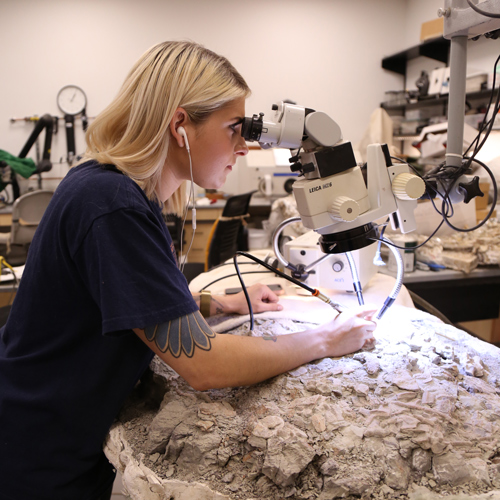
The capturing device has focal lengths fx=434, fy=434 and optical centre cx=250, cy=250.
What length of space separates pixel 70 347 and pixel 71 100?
435 cm

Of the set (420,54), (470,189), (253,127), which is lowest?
(470,189)

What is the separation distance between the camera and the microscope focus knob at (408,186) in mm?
894

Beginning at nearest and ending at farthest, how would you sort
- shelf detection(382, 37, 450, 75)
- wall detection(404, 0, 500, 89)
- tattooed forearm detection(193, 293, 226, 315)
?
1. tattooed forearm detection(193, 293, 226, 315)
2. wall detection(404, 0, 500, 89)
3. shelf detection(382, 37, 450, 75)

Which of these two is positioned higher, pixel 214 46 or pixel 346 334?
pixel 214 46

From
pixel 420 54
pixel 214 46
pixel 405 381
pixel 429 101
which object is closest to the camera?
pixel 405 381

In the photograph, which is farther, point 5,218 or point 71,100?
point 71,100

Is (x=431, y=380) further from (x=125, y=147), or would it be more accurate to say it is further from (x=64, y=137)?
(x=64, y=137)

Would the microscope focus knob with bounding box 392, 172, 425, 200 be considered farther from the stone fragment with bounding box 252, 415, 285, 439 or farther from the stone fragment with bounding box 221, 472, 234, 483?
the stone fragment with bounding box 221, 472, 234, 483

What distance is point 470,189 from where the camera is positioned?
926 millimetres

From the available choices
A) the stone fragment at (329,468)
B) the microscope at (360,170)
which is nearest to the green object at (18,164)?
the microscope at (360,170)

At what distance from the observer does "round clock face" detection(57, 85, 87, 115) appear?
14.8ft

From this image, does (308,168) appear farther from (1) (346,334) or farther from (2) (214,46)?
(2) (214,46)

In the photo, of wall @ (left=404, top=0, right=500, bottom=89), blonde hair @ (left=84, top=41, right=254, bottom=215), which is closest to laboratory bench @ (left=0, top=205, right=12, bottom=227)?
blonde hair @ (left=84, top=41, right=254, bottom=215)

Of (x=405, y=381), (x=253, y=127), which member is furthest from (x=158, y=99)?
(x=405, y=381)
